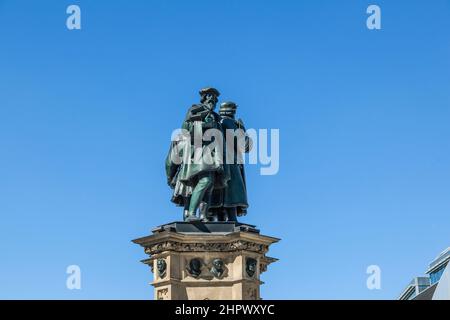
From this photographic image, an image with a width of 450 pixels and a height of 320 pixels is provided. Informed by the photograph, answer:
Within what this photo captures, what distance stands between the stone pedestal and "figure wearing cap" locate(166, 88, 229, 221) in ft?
2.65

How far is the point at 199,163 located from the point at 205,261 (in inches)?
107

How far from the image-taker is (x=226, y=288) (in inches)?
1104

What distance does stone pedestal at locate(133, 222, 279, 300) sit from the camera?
28.0 m

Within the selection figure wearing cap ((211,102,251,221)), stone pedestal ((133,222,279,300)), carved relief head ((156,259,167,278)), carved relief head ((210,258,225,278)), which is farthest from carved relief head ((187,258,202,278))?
figure wearing cap ((211,102,251,221))

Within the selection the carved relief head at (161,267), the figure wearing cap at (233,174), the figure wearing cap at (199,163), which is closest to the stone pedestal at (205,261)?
the carved relief head at (161,267)

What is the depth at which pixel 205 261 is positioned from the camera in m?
28.3

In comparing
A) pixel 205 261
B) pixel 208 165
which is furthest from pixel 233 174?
pixel 205 261

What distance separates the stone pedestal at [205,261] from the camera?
28.0 m

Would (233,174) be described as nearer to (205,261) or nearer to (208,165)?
(208,165)

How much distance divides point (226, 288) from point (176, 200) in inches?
126

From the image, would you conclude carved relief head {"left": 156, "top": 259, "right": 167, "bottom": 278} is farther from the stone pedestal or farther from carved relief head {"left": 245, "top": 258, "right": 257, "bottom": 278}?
carved relief head {"left": 245, "top": 258, "right": 257, "bottom": 278}

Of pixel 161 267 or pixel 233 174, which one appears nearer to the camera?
pixel 161 267

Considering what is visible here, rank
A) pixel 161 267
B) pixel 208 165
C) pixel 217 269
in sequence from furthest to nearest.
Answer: pixel 208 165 → pixel 161 267 → pixel 217 269
